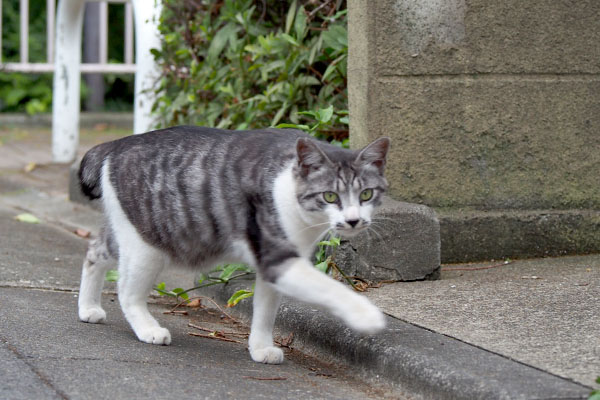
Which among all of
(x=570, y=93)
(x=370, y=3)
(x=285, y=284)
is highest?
(x=370, y=3)

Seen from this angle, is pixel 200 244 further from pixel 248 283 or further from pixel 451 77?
pixel 451 77

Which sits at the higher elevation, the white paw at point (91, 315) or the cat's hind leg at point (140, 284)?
the cat's hind leg at point (140, 284)

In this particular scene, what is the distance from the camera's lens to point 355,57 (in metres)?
4.35

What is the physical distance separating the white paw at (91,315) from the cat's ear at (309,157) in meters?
1.19

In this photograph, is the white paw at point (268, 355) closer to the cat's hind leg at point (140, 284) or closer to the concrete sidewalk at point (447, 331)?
the concrete sidewalk at point (447, 331)

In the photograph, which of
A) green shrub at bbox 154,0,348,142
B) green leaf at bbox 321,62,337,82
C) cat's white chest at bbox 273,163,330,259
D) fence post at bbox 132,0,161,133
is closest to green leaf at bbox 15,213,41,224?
fence post at bbox 132,0,161,133

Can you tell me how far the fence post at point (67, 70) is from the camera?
7391 mm

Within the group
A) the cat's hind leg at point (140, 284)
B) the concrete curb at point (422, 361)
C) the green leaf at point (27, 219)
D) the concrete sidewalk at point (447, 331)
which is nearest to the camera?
the concrete curb at point (422, 361)

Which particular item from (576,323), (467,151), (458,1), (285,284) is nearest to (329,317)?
(285,284)

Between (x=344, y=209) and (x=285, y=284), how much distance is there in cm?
32

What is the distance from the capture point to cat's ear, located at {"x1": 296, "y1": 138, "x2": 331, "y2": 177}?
306 centimetres

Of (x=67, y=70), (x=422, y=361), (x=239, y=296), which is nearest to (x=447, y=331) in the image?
(x=422, y=361)

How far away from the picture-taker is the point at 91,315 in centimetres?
370

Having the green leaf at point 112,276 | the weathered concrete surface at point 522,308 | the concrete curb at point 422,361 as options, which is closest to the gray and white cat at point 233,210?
the concrete curb at point 422,361
